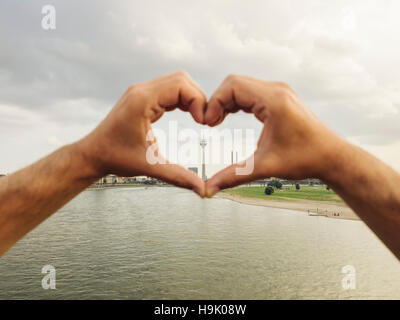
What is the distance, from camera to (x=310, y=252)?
3312 centimetres

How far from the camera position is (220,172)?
2.19 m

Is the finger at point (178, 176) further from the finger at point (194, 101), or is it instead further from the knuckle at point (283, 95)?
the knuckle at point (283, 95)

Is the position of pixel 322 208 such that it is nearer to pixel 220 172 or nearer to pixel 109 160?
pixel 220 172

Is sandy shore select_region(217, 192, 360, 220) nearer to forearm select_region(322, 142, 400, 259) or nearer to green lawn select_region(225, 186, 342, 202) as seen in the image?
green lawn select_region(225, 186, 342, 202)

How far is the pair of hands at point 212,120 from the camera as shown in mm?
1899

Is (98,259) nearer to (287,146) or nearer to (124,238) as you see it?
(124,238)

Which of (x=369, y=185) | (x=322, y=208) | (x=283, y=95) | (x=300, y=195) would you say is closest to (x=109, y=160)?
(x=283, y=95)

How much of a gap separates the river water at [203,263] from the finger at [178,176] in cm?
2273

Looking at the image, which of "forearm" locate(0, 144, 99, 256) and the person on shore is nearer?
the person on shore

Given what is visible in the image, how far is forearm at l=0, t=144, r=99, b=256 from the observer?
2.01 meters

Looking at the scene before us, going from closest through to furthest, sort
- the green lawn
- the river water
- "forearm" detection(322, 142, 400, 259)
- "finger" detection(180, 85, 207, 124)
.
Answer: "forearm" detection(322, 142, 400, 259), "finger" detection(180, 85, 207, 124), the river water, the green lawn

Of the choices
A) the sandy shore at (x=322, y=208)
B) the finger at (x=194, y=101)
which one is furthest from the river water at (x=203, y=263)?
the finger at (x=194, y=101)

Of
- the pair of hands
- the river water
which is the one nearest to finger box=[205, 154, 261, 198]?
the pair of hands

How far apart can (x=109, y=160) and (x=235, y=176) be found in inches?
40.7
